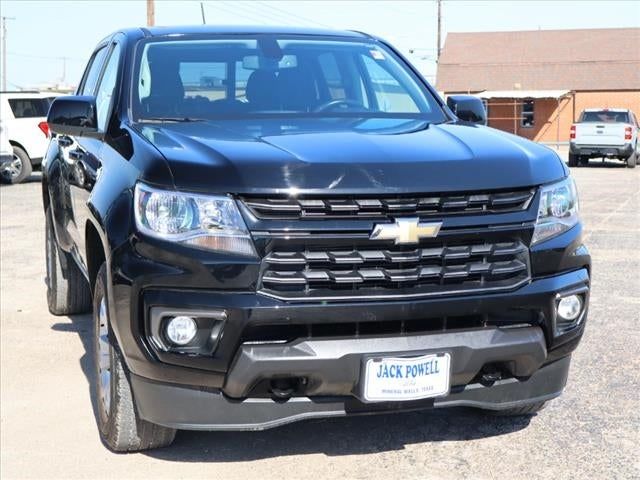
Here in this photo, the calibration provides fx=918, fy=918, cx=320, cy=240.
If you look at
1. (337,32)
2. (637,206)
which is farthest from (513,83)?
(337,32)

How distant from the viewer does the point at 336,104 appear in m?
4.75

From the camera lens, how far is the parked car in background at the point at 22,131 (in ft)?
61.1

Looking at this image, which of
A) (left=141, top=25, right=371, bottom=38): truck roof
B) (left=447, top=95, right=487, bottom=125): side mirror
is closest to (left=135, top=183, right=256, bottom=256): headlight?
(left=141, top=25, right=371, bottom=38): truck roof

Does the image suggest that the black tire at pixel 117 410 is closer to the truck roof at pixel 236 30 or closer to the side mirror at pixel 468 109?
the truck roof at pixel 236 30

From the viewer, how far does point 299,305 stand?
10.5 feet

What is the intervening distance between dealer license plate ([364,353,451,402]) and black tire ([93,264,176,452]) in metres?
1.00

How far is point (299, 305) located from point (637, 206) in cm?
1182

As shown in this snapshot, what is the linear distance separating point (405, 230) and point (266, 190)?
0.52 metres

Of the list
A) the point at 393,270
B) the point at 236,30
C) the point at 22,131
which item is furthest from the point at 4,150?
the point at 393,270

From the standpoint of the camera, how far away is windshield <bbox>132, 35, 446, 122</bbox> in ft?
14.6

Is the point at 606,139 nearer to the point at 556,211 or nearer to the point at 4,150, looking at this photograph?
the point at 4,150

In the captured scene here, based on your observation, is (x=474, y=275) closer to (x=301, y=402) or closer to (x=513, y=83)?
(x=301, y=402)

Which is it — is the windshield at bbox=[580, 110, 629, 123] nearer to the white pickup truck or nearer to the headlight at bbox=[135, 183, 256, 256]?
the white pickup truck

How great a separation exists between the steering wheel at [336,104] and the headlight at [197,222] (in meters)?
1.45
